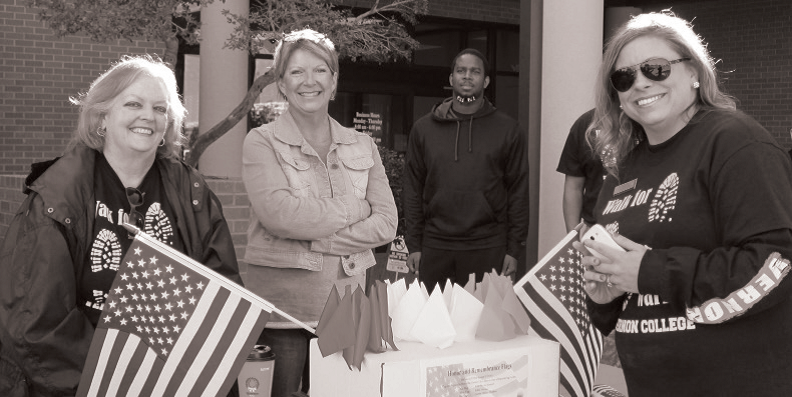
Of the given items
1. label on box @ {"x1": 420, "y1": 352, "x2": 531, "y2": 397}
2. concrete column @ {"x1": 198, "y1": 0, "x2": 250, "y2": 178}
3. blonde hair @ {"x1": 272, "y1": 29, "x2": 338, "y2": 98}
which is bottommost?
label on box @ {"x1": 420, "y1": 352, "x2": 531, "y2": 397}

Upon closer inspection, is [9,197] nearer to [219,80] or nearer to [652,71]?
[219,80]

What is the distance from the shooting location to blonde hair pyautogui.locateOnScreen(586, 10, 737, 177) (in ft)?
8.60

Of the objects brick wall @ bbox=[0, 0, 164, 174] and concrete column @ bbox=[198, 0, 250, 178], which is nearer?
concrete column @ bbox=[198, 0, 250, 178]

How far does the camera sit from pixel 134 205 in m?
3.20

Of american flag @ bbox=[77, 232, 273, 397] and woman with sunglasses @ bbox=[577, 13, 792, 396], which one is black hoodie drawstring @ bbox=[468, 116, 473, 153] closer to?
woman with sunglasses @ bbox=[577, 13, 792, 396]

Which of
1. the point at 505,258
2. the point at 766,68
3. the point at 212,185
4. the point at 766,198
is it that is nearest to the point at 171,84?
the point at 766,198

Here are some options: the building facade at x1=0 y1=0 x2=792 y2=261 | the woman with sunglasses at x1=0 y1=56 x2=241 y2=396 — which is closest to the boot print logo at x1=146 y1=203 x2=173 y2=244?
the woman with sunglasses at x1=0 y1=56 x2=241 y2=396

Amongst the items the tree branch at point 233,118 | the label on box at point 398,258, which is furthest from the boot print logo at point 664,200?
the tree branch at point 233,118

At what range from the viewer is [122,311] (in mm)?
2898

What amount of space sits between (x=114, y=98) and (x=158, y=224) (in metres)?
0.46

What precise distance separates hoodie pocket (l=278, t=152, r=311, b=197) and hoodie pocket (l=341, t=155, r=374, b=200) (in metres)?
0.20

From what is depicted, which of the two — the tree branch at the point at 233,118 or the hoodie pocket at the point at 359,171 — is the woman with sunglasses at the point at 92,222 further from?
the tree branch at the point at 233,118

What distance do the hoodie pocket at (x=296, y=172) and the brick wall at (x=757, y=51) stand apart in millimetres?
11616

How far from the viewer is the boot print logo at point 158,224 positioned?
3240 mm
